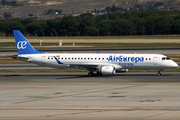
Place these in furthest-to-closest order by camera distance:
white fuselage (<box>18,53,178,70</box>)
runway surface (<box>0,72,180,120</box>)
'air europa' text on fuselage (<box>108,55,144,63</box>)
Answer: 'air europa' text on fuselage (<box>108,55,144,63</box>), white fuselage (<box>18,53,178,70</box>), runway surface (<box>0,72,180,120</box>)

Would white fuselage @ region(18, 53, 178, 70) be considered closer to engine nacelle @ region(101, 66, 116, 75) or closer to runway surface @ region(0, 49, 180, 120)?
engine nacelle @ region(101, 66, 116, 75)

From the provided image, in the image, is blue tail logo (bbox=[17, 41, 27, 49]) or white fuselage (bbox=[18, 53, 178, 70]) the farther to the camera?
blue tail logo (bbox=[17, 41, 27, 49])

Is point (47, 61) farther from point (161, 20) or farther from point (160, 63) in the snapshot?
point (161, 20)

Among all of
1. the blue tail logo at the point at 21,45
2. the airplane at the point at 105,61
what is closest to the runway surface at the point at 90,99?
the airplane at the point at 105,61

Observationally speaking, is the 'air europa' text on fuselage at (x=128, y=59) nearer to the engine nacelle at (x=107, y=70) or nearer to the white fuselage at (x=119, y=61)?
the white fuselage at (x=119, y=61)

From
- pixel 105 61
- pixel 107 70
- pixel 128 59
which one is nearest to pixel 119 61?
pixel 128 59

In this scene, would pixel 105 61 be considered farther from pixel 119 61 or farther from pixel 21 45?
pixel 21 45

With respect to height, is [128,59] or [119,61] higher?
[128,59]

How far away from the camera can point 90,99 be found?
24.4 m

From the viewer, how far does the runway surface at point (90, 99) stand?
1933cm

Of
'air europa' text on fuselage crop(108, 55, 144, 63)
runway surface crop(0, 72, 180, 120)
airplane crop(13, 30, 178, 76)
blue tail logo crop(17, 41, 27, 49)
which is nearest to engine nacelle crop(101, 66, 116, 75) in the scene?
airplane crop(13, 30, 178, 76)

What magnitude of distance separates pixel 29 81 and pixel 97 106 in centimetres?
1549

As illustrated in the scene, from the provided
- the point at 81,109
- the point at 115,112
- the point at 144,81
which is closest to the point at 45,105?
the point at 81,109

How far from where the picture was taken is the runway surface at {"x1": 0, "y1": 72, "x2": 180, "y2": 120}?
1933 centimetres
